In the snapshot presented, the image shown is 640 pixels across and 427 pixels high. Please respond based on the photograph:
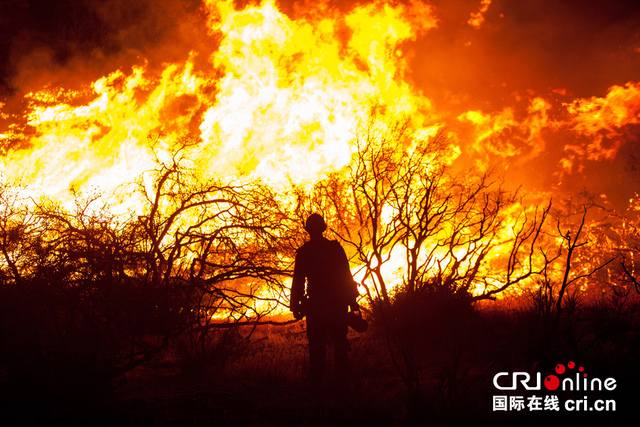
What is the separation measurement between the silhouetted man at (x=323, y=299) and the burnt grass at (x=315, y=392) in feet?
1.18

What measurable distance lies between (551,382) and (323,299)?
2634 millimetres

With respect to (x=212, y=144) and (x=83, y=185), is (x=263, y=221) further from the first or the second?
(x=83, y=185)

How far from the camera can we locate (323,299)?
4527mm

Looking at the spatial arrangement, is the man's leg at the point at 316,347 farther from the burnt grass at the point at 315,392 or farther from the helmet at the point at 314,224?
the helmet at the point at 314,224

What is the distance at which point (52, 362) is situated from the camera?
3.78 meters

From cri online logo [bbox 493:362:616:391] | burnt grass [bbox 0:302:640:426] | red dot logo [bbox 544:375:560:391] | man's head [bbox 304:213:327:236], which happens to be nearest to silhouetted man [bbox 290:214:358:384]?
man's head [bbox 304:213:327:236]

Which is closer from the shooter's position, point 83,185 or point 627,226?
point 83,185

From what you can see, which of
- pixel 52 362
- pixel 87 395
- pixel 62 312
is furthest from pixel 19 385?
pixel 62 312

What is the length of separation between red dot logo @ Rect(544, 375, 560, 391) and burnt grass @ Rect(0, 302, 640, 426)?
0.59ft

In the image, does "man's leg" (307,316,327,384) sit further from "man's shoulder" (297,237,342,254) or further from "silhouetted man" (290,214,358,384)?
"man's shoulder" (297,237,342,254)

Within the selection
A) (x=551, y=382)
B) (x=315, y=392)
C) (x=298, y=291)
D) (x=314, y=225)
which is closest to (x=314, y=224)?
(x=314, y=225)

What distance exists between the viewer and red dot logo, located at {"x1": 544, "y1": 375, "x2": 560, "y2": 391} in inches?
150

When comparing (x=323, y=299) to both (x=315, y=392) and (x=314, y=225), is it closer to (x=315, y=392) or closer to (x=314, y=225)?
(x=314, y=225)

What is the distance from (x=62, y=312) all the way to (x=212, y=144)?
8.01 metres
